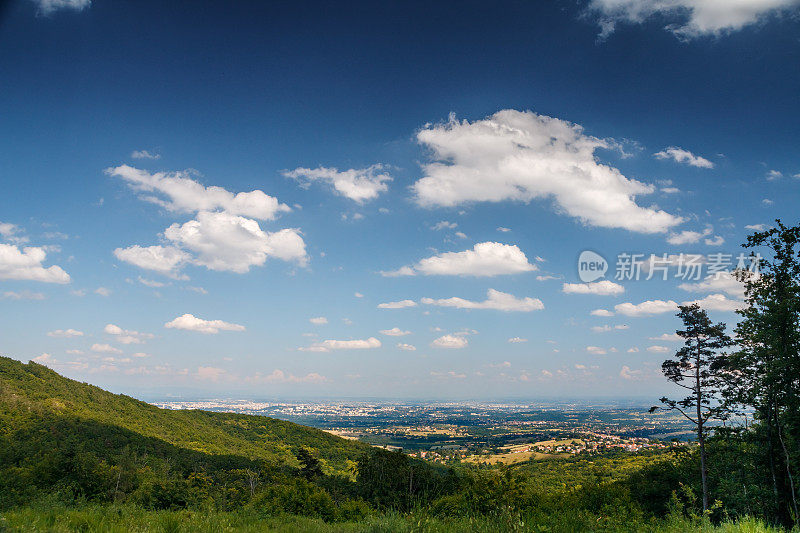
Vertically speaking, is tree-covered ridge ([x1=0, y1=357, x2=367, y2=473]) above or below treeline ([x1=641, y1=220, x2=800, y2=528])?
below

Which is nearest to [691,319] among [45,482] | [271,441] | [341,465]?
[45,482]

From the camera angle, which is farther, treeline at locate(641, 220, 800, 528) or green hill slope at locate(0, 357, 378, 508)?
green hill slope at locate(0, 357, 378, 508)

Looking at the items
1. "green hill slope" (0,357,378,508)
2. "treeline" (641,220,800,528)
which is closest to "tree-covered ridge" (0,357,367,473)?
"green hill slope" (0,357,378,508)

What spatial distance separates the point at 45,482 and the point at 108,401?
122159mm

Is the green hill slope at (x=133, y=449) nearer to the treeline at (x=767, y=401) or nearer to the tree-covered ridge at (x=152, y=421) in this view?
the tree-covered ridge at (x=152, y=421)

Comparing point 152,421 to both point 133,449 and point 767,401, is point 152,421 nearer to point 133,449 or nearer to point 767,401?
point 133,449

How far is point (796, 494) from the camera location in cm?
1906

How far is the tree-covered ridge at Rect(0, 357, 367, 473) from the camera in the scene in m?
126

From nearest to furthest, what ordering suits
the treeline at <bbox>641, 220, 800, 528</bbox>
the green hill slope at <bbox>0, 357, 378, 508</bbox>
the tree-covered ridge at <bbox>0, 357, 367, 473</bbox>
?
1. the treeline at <bbox>641, 220, 800, 528</bbox>
2. the green hill slope at <bbox>0, 357, 378, 508</bbox>
3. the tree-covered ridge at <bbox>0, 357, 367, 473</bbox>

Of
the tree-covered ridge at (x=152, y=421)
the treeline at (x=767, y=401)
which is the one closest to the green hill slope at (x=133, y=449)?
the tree-covered ridge at (x=152, y=421)

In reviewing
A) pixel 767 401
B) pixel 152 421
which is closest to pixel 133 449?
pixel 152 421

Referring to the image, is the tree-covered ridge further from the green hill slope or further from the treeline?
the treeline

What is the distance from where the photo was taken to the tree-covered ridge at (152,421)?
126 meters

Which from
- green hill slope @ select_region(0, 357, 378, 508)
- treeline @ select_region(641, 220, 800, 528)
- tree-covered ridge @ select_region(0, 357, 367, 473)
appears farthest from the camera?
tree-covered ridge @ select_region(0, 357, 367, 473)
